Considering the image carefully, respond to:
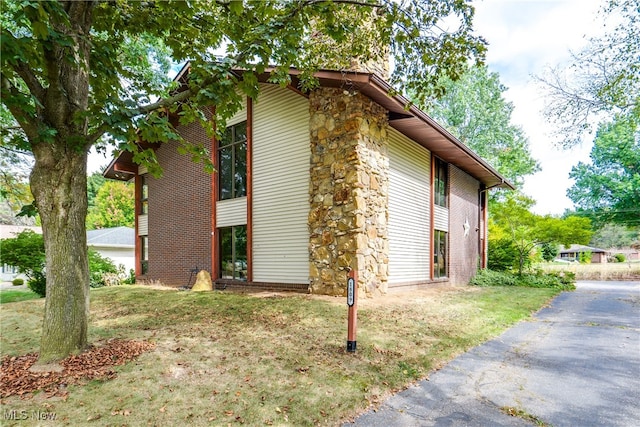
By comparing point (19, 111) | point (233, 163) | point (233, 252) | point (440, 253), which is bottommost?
point (440, 253)

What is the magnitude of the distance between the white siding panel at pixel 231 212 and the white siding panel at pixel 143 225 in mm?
5018

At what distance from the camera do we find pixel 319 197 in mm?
8898

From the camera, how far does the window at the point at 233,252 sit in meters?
Result: 10.9

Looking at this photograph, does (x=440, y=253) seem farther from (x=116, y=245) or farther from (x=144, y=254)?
(x=116, y=245)

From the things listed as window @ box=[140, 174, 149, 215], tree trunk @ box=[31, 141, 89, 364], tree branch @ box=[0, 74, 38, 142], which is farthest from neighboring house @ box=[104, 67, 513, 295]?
tree branch @ box=[0, 74, 38, 142]

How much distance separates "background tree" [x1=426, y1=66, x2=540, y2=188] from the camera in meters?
26.1

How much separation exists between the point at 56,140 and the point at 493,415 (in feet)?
17.8

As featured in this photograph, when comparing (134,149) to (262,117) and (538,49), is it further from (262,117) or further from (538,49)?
(538,49)

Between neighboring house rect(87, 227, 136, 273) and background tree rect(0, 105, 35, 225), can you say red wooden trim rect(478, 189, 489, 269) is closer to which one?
background tree rect(0, 105, 35, 225)

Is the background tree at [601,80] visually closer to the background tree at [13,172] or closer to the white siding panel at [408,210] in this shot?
the white siding panel at [408,210]

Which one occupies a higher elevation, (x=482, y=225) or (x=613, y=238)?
(x=482, y=225)

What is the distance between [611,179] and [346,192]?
113 ft

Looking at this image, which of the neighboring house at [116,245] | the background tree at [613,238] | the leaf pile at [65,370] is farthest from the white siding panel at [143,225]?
the background tree at [613,238]

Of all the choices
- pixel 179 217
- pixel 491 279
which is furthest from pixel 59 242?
pixel 491 279
